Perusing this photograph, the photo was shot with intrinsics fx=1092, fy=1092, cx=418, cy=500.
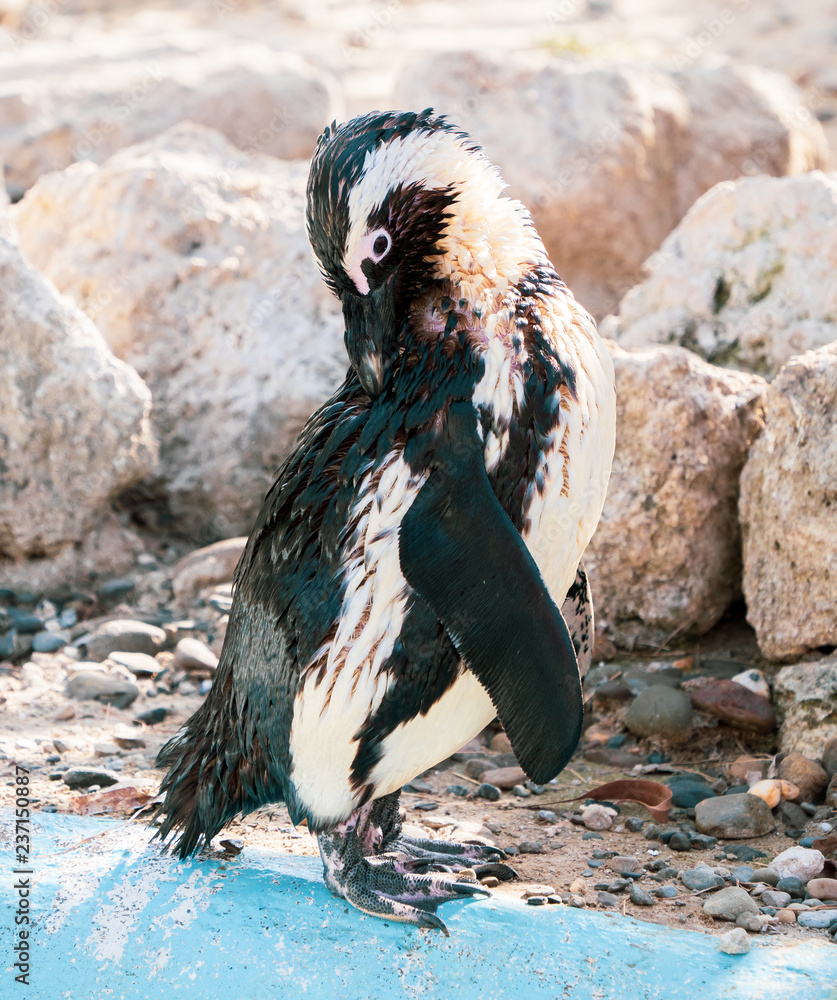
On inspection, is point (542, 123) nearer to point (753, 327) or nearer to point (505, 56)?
point (505, 56)

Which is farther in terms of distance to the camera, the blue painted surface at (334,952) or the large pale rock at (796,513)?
the large pale rock at (796,513)

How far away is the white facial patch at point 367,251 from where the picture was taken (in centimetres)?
183

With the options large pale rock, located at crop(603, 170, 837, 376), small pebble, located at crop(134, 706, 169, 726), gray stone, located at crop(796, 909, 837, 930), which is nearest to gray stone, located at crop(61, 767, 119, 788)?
small pebble, located at crop(134, 706, 169, 726)

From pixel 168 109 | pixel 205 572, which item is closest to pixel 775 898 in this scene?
pixel 205 572

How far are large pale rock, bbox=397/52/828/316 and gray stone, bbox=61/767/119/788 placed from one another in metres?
4.13

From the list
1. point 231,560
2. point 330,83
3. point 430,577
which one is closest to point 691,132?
point 330,83

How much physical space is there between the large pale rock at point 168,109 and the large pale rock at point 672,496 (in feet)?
15.4

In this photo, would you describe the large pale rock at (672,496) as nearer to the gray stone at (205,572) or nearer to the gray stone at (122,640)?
the gray stone at (205,572)

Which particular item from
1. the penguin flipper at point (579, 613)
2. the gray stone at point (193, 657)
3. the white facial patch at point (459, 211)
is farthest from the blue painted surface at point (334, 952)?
the gray stone at point (193, 657)

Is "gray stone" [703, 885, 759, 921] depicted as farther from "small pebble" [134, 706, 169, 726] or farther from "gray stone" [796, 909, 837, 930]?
"small pebble" [134, 706, 169, 726]

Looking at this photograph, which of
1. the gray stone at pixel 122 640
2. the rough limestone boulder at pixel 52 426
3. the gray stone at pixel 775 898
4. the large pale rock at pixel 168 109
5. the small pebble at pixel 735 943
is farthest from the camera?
the large pale rock at pixel 168 109

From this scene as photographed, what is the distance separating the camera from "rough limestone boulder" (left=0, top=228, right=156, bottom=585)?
4000 millimetres

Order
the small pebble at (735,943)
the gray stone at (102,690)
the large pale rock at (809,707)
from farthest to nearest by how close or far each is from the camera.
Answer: the gray stone at (102,690) < the large pale rock at (809,707) < the small pebble at (735,943)

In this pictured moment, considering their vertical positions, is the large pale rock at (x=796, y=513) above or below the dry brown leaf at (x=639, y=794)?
above
